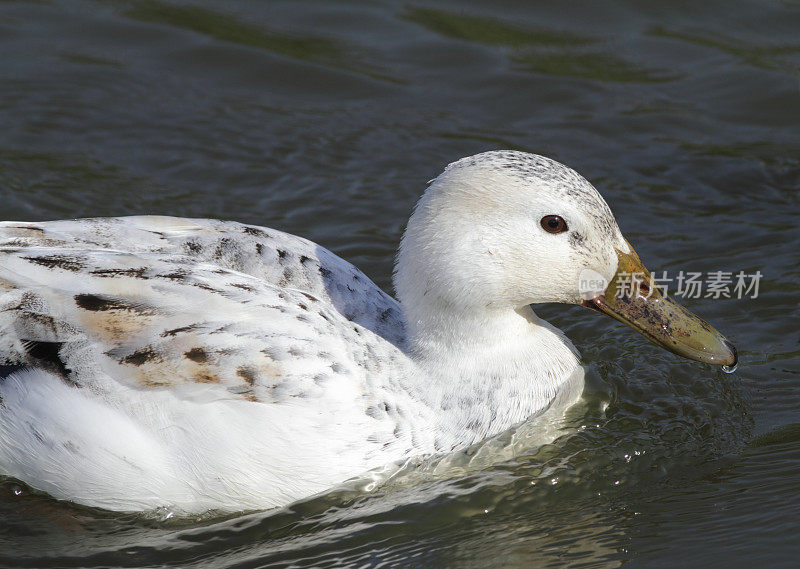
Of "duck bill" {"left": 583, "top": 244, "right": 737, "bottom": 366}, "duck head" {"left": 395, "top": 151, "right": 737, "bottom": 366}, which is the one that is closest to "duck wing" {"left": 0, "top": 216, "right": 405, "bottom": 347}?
"duck head" {"left": 395, "top": 151, "right": 737, "bottom": 366}

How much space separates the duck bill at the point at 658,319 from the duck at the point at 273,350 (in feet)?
0.05

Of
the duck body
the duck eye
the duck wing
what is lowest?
Answer: the duck body

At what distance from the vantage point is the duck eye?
6094 millimetres

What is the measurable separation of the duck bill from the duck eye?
0.52 m

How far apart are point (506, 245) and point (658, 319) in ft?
3.62

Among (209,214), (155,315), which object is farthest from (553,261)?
(209,214)

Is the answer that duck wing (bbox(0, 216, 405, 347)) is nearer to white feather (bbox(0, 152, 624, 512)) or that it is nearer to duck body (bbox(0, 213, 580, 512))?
white feather (bbox(0, 152, 624, 512))

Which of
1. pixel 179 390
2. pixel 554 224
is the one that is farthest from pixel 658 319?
pixel 179 390

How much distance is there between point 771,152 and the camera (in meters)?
10.2

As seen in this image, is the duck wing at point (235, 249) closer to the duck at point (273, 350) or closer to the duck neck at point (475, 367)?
the duck at point (273, 350)

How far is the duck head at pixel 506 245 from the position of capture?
6.06 meters

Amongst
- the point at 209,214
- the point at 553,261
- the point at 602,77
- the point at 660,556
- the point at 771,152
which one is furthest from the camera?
the point at 602,77

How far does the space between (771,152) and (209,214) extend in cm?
503

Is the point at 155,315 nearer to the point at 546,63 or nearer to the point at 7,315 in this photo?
the point at 7,315
